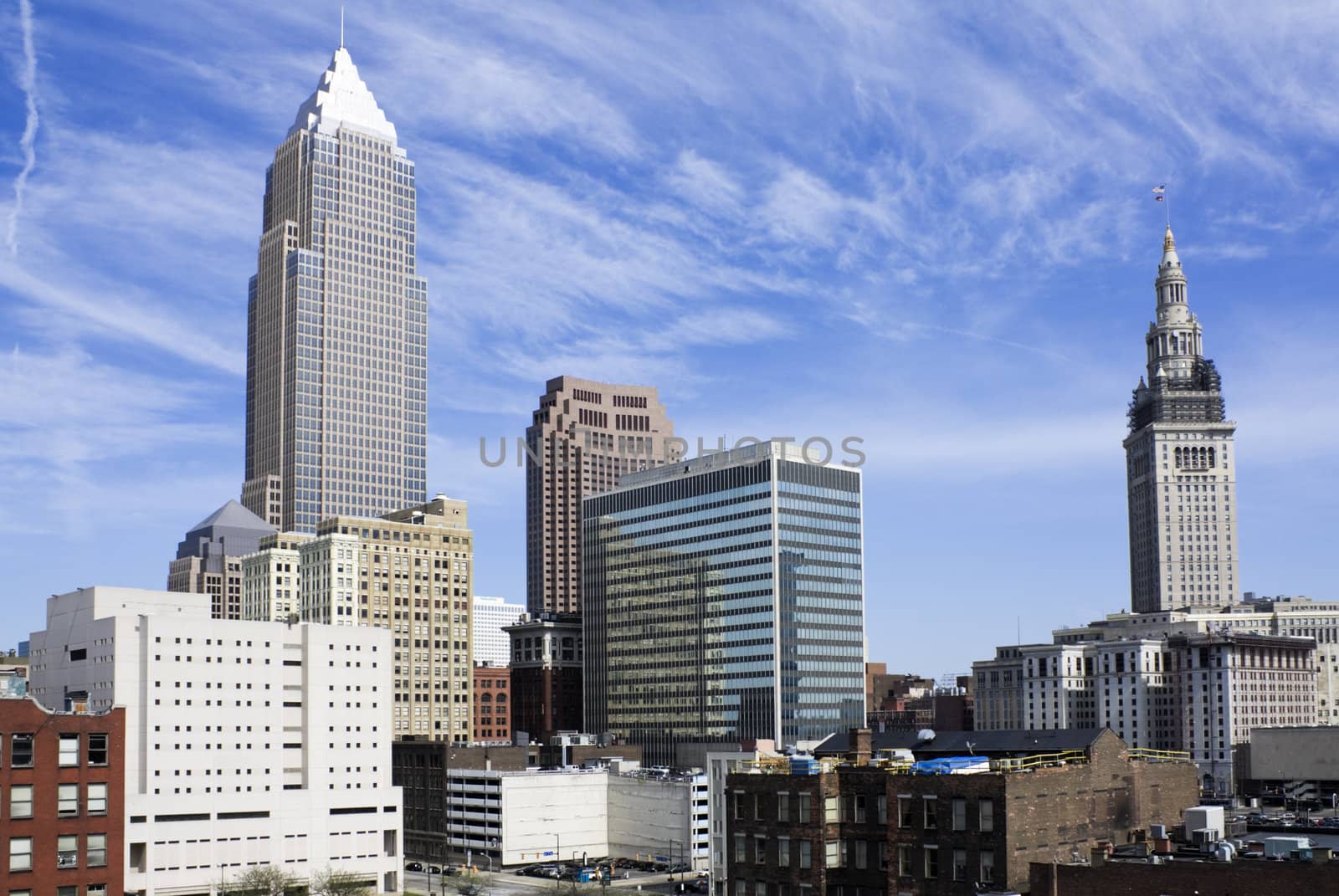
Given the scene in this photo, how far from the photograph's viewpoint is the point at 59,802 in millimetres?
103438

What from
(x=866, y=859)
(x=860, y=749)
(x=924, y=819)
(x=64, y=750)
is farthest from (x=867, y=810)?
(x=64, y=750)

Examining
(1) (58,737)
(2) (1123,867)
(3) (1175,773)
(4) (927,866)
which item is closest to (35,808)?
(1) (58,737)

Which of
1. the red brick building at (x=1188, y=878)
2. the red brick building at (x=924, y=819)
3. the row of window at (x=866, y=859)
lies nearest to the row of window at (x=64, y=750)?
the red brick building at (x=924, y=819)

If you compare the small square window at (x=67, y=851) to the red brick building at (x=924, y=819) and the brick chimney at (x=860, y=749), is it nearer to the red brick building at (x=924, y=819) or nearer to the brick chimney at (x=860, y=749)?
the red brick building at (x=924, y=819)

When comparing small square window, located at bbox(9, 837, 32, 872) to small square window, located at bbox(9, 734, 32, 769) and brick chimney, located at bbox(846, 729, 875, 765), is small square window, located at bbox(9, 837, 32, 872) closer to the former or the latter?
small square window, located at bbox(9, 734, 32, 769)

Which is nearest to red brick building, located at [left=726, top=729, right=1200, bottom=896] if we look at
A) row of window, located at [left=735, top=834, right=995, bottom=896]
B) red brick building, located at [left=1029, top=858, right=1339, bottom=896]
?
row of window, located at [left=735, top=834, right=995, bottom=896]

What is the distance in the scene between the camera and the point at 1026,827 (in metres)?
88.8

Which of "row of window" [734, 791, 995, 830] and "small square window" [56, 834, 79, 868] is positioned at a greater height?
"row of window" [734, 791, 995, 830]

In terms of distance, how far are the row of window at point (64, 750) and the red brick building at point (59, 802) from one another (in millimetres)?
56

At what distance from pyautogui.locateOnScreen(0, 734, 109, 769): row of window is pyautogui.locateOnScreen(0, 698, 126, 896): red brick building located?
0.06 m

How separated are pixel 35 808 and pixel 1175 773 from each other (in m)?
79.2

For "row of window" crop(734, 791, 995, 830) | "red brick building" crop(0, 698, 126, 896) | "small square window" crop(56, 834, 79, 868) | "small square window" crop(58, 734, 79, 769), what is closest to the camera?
"row of window" crop(734, 791, 995, 830)

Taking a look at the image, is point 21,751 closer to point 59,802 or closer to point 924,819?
point 59,802

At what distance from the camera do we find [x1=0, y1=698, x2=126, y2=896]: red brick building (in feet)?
333
